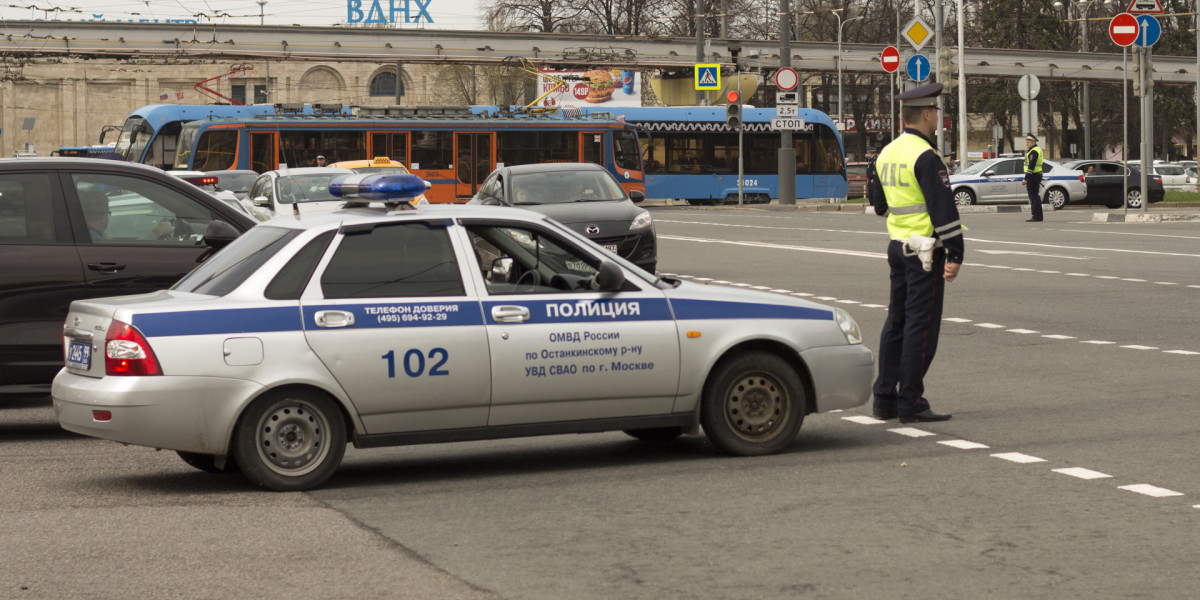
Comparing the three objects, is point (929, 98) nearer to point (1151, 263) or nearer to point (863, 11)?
point (1151, 263)

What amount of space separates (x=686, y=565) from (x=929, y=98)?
4400 mm

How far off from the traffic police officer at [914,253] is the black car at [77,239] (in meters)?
3.98

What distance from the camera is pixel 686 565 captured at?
576cm

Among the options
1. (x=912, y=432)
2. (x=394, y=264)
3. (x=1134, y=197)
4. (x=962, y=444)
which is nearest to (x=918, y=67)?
(x=1134, y=197)

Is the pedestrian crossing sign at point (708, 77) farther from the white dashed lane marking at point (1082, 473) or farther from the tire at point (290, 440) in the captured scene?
the tire at point (290, 440)

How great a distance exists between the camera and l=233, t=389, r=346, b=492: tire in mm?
7141

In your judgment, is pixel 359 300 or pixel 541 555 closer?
pixel 541 555

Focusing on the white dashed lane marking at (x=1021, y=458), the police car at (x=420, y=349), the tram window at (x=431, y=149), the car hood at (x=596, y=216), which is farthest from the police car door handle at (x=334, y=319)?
the tram window at (x=431, y=149)

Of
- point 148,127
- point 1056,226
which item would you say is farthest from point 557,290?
point 148,127

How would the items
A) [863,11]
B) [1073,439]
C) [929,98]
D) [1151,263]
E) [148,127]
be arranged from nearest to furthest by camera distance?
[1073,439], [929,98], [1151,263], [148,127], [863,11]

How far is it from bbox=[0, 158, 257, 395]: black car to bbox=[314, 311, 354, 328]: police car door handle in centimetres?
254

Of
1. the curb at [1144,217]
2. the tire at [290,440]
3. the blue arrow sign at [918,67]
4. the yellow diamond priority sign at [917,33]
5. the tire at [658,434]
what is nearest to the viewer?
the tire at [290,440]

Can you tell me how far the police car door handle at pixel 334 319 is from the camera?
724 centimetres

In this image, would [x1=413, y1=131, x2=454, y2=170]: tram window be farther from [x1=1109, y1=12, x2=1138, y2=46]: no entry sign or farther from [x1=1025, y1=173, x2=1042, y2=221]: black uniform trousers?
[x1=1109, y1=12, x2=1138, y2=46]: no entry sign
